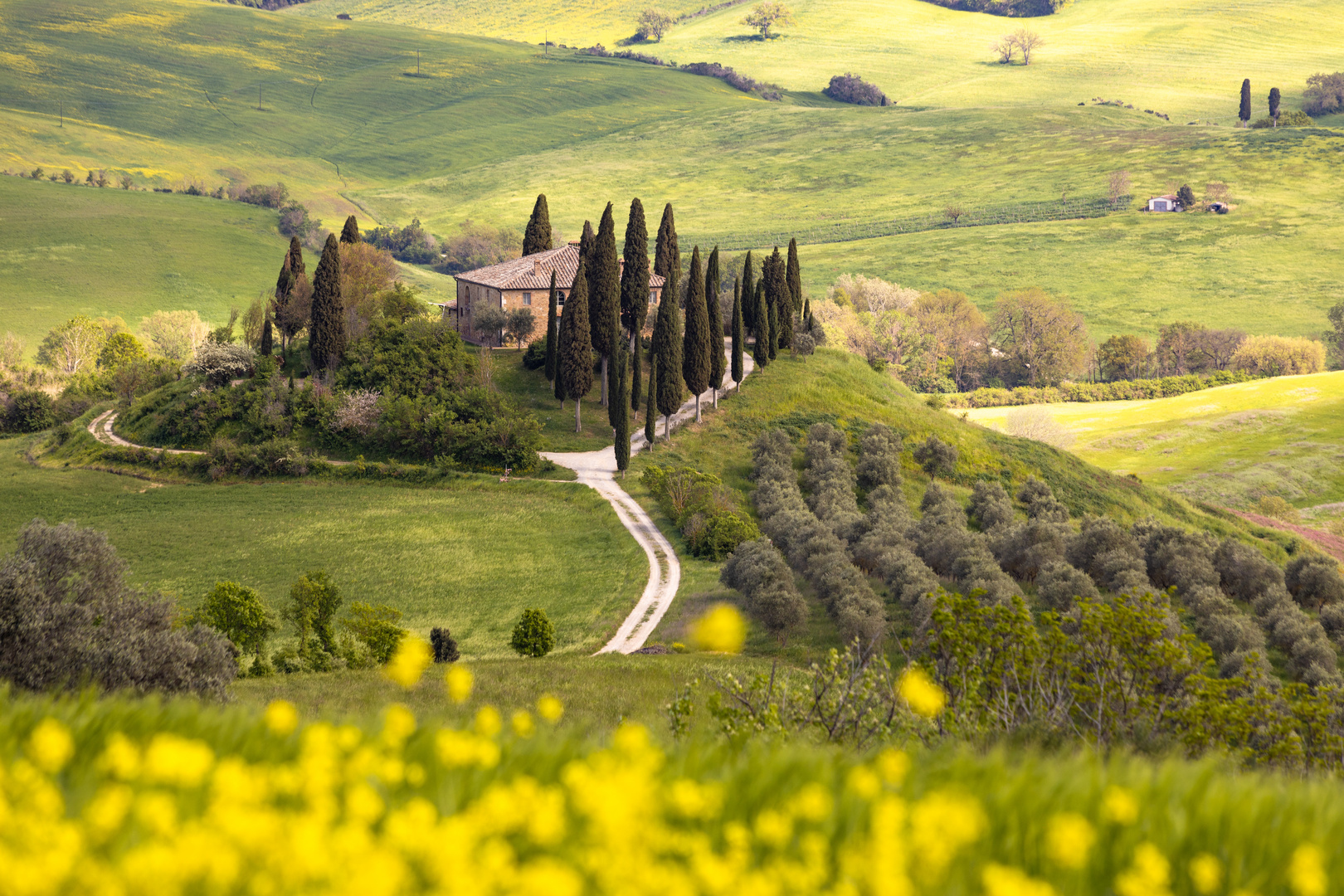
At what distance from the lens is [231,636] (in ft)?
92.2

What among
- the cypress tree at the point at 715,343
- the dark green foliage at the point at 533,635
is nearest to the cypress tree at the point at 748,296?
the cypress tree at the point at 715,343

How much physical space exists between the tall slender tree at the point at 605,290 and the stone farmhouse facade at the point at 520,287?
29.7ft

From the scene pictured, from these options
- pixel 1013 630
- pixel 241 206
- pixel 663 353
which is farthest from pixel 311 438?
pixel 241 206

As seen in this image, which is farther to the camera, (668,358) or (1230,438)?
(1230,438)

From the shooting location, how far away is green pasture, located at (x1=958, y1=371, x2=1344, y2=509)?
272 feet

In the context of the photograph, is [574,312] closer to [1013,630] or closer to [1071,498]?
[1071,498]

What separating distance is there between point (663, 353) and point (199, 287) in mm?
106908

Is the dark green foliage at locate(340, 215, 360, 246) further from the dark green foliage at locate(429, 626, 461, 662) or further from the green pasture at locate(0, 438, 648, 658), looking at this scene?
the dark green foliage at locate(429, 626, 461, 662)

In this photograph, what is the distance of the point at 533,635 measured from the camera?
30.6 meters

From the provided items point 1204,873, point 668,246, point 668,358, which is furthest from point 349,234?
point 1204,873

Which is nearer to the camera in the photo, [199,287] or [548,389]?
[548,389]

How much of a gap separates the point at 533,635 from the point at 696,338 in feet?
111

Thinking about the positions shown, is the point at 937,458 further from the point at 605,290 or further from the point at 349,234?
the point at 349,234

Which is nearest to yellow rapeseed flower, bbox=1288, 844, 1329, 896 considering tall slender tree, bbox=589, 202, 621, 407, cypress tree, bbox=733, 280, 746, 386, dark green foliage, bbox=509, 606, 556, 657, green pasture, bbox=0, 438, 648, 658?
dark green foliage, bbox=509, 606, 556, 657
